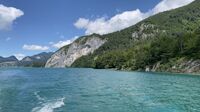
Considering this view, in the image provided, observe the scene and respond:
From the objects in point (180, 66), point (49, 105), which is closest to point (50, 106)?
point (49, 105)

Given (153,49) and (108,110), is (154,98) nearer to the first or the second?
(108,110)

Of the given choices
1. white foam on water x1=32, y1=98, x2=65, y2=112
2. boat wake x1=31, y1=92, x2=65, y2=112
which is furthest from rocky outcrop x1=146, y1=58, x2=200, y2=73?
white foam on water x1=32, y1=98, x2=65, y2=112

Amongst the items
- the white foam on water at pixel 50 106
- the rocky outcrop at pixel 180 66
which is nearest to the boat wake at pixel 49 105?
the white foam on water at pixel 50 106

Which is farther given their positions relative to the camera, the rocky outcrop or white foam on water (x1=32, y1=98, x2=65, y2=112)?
the rocky outcrop

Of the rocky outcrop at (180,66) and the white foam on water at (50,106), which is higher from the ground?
the rocky outcrop at (180,66)

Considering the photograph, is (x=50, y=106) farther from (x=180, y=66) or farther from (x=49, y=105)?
(x=180, y=66)

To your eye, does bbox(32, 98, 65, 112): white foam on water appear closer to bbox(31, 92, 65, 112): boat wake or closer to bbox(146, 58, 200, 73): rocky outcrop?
bbox(31, 92, 65, 112): boat wake

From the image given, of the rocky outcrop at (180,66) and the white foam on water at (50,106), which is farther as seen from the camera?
the rocky outcrop at (180,66)

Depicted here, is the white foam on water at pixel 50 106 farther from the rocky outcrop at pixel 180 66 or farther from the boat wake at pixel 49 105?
the rocky outcrop at pixel 180 66

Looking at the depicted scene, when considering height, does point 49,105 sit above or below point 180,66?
below

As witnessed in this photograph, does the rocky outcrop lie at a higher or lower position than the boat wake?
higher

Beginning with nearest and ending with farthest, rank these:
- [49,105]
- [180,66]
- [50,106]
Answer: [50,106] → [49,105] → [180,66]

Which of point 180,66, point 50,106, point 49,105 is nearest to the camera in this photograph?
point 50,106

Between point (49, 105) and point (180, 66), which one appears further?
point (180, 66)
